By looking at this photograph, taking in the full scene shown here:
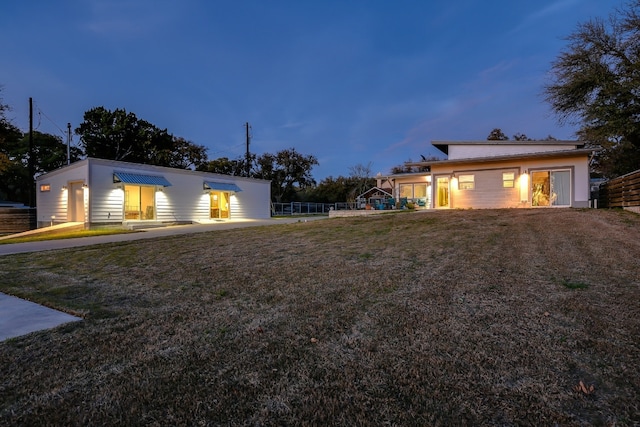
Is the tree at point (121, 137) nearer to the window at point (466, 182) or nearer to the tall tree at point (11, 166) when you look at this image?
the tall tree at point (11, 166)

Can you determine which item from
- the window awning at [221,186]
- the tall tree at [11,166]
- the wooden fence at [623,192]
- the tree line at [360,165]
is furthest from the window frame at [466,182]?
the tall tree at [11,166]

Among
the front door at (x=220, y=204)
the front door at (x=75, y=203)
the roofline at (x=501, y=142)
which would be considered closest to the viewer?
the front door at (x=75, y=203)

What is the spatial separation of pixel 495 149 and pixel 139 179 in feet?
59.6

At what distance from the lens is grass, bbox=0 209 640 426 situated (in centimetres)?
171

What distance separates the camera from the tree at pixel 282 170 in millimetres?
38656

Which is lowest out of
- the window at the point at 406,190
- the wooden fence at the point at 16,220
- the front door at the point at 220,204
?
the wooden fence at the point at 16,220

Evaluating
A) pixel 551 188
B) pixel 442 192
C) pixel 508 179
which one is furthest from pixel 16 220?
pixel 551 188

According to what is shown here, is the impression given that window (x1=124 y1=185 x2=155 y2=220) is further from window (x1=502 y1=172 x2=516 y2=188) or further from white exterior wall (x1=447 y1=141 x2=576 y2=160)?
window (x1=502 y1=172 x2=516 y2=188)

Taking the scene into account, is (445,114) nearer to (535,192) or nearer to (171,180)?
(535,192)

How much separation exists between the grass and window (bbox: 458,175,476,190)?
12360 mm

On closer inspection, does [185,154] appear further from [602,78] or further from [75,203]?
[602,78]

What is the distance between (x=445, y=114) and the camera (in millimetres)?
45906

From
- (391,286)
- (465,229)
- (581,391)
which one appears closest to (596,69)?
(465,229)

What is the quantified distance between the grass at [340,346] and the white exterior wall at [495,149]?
13060 millimetres
